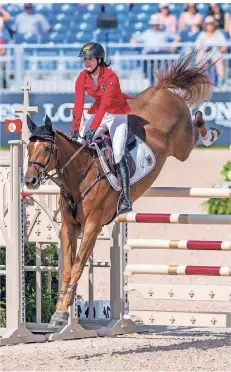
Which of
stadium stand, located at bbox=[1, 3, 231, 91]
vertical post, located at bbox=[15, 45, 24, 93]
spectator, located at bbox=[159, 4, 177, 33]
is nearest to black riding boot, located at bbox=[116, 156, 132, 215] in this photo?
vertical post, located at bbox=[15, 45, 24, 93]

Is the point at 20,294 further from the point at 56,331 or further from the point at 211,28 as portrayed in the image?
the point at 211,28

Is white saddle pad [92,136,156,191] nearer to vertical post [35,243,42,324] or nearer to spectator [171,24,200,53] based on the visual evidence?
vertical post [35,243,42,324]

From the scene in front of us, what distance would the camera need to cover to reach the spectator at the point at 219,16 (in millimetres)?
19609

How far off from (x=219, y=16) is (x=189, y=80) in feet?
42.4

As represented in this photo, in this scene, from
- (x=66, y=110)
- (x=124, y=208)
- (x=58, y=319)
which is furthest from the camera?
(x=66, y=110)

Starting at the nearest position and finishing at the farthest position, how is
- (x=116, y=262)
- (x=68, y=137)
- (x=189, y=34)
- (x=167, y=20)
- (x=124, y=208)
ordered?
(x=68, y=137) → (x=124, y=208) → (x=116, y=262) → (x=167, y=20) → (x=189, y=34)

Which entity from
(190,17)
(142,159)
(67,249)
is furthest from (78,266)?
(190,17)

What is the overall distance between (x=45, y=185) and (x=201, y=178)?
9415 millimetres

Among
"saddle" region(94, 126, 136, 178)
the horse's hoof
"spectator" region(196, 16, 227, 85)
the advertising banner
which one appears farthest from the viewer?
"spectator" region(196, 16, 227, 85)

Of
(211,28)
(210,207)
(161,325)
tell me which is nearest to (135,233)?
(210,207)

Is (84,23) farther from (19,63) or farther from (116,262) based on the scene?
(116,262)

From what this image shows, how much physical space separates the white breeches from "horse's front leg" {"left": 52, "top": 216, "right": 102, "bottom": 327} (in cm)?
44

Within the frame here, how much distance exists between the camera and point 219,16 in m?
19.9

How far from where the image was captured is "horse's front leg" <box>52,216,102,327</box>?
5.93 m
